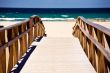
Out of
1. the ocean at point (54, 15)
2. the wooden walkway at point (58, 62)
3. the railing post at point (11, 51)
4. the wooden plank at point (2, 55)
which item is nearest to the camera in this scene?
the wooden plank at point (2, 55)

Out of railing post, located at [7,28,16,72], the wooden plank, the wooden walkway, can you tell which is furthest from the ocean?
the wooden plank

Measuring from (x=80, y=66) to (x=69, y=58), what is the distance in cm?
101

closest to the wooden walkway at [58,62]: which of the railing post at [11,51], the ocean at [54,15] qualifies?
the railing post at [11,51]

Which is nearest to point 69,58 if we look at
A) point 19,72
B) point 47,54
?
point 47,54

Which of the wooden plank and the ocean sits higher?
the wooden plank

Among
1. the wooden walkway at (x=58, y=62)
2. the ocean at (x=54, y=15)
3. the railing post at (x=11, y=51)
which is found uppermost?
the railing post at (x=11, y=51)

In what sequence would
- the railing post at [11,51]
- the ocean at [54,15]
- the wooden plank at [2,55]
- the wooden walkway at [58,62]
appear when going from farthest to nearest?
1. the ocean at [54,15]
2. the wooden walkway at [58,62]
3. the railing post at [11,51]
4. the wooden plank at [2,55]

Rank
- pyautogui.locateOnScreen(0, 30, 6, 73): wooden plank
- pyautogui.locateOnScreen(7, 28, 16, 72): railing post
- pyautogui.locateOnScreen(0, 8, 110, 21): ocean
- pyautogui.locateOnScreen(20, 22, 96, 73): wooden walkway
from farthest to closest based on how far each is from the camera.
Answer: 1. pyautogui.locateOnScreen(0, 8, 110, 21): ocean
2. pyautogui.locateOnScreen(20, 22, 96, 73): wooden walkway
3. pyautogui.locateOnScreen(7, 28, 16, 72): railing post
4. pyautogui.locateOnScreen(0, 30, 6, 73): wooden plank

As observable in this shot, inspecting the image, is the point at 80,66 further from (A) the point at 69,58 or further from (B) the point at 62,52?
(B) the point at 62,52

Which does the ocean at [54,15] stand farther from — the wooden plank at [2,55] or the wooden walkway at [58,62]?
the wooden plank at [2,55]

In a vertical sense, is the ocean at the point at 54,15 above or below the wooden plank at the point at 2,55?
below

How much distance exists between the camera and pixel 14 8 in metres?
117

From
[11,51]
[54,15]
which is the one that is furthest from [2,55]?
[54,15]

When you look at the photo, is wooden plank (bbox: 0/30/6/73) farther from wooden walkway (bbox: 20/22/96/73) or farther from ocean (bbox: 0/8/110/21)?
ocean (bbox: 0/8/110/21)
